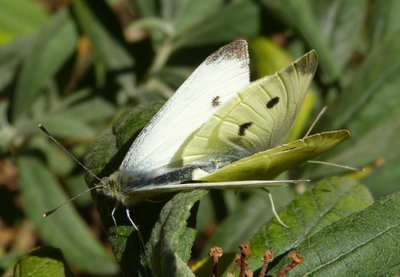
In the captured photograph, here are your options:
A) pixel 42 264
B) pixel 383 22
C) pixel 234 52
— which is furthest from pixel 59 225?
pixel 383 22

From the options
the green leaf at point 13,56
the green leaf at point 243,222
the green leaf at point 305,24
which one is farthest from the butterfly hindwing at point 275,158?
the green leaf at point 13,56

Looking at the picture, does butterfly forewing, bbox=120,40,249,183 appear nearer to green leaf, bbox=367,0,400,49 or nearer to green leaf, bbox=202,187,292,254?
green leaf, bbox=202,187,292,254

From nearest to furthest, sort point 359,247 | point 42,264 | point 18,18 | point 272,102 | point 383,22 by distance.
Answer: point 359,247, point 42,264, point 272,102, point 383,22, point 18,18

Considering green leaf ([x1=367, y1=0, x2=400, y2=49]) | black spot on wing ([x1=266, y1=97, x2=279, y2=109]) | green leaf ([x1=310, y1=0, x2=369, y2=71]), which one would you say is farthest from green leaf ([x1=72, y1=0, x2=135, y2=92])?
black spot on wing ([x1=266, y1=97, x2=279, y2=109])

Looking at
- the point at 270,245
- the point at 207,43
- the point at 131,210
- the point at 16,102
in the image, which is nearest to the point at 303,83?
the point at 270,245

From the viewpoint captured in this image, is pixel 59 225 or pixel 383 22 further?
pixel 383 22

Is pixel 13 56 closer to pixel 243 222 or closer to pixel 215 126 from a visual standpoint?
pixel 243 222

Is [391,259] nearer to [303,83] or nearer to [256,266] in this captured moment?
[256,266]

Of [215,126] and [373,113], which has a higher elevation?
[215,126]

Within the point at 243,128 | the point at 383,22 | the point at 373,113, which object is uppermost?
the point at 243,128
